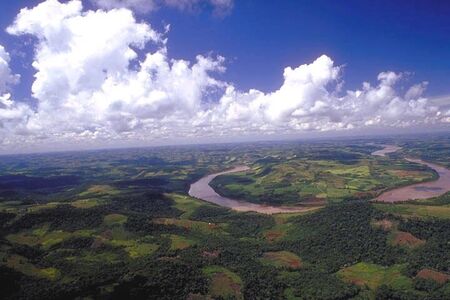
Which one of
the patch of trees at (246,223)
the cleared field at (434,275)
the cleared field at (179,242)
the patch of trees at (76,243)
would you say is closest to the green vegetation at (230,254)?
the cleared field at (434,275)

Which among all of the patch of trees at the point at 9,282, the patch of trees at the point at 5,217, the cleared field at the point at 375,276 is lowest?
the cleared field at the point at 375,276

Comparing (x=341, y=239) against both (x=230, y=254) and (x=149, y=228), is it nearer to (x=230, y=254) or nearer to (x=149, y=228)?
(x=230, y=254)

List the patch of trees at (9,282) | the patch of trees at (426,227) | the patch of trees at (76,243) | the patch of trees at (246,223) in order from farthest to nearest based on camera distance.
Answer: the patch of trees at (246,223) < the patch of trees at (76,243) < the patch of trees at (426,227) < the patch of trees at (9,282)

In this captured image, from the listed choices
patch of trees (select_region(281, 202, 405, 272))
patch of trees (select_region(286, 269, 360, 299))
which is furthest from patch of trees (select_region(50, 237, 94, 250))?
patch of trees (select_region(286, 269, 360, 299))

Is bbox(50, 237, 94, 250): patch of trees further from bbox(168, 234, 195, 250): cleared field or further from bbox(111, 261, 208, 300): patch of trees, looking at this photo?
bbox(111, 261, 208, 300): patch of trees

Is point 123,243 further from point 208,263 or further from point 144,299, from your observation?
point 144,299

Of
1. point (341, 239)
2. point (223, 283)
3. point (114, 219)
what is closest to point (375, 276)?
point (341, 239)

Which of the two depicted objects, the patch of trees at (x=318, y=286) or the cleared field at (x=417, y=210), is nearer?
the patch of trees at (x=318, y=286)

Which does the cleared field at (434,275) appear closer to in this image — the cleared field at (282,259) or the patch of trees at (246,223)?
the cleared field at (282,259)

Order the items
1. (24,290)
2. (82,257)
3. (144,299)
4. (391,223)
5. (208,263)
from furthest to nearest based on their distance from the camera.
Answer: (391,223) < (82,257) < (208,263) < (24,290) < (144,299)

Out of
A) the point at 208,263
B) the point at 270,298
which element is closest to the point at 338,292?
the point at 270,298

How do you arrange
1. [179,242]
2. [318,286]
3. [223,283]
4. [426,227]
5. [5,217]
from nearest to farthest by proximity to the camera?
[318,286] → [223,283] → [426,227] → [179,242] → [5,217]
